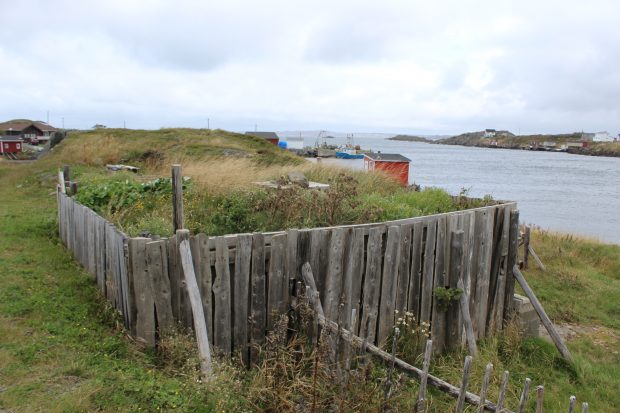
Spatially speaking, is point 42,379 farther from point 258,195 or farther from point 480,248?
point 480,248

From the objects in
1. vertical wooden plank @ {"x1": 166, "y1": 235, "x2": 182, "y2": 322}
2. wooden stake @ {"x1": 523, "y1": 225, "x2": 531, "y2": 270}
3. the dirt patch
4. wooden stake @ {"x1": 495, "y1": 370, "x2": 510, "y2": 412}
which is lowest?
the dirt patch

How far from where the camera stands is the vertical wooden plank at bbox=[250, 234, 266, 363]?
483cm

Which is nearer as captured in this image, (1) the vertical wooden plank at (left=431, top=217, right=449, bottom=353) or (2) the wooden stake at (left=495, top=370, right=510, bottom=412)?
(2) the wooden stake at (left=495, top=370, right=510, bottom=412)

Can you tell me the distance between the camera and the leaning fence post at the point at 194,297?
4.33 metres

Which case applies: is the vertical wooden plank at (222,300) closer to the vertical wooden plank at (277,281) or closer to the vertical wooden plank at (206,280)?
the vertical wooden plank at (206,280)

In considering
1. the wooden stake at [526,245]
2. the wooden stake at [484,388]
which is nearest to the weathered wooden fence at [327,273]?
the wooden stake at [484,388]

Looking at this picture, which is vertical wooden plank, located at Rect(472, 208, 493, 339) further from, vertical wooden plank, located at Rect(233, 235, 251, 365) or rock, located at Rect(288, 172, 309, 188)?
rock, located at Rect(288, 172, 309, 188)

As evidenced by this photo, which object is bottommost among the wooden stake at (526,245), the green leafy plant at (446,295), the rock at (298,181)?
the wooden stake at (526,245)

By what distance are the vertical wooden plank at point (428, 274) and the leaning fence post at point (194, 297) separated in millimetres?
2902

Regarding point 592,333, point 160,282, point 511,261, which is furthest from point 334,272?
point 592,333

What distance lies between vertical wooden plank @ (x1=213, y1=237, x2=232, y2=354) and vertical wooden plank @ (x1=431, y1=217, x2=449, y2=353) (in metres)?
2.80

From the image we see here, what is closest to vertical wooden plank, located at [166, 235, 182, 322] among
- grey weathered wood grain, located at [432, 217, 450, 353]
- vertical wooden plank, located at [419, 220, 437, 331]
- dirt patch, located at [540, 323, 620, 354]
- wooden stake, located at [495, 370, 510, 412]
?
wooden stake, located at [495, 370, 510, 412]

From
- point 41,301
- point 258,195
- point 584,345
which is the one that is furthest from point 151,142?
point 584,345

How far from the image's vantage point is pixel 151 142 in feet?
86.3
